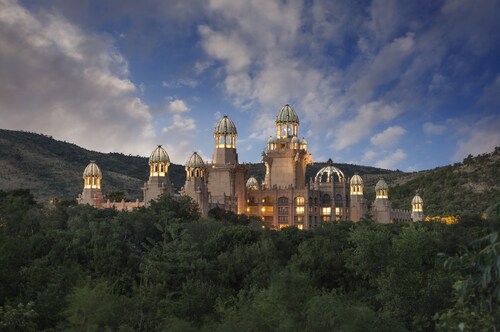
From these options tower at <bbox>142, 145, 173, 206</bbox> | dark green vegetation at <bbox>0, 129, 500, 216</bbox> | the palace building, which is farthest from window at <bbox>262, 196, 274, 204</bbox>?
dark green vegetation at <bbox>0, 129, 500, 216</bbox>

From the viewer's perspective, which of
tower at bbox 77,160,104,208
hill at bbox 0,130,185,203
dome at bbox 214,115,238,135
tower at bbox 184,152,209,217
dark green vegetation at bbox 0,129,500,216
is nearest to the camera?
tower at bbox 184,152,209,217

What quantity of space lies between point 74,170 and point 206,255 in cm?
9456

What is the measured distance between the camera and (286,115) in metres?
115

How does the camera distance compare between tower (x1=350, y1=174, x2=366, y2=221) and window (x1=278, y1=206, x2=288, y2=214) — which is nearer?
window (x1=278, y1=206, x2=288, y2=214)

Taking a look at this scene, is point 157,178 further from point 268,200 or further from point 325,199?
point 325,199

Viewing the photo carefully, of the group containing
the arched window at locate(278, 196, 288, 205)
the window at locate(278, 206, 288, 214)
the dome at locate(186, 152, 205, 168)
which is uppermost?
the dome at locate(186, 152, 205, 168)

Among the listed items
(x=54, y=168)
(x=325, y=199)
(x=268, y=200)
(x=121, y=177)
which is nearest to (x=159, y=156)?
(x=268, y=200)

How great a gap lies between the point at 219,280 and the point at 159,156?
4389cm

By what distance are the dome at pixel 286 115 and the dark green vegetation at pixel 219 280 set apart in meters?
47.3

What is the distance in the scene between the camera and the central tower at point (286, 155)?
113m

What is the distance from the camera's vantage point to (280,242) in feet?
212

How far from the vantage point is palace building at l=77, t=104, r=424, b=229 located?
317 ft

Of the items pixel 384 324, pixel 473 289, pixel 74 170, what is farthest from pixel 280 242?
pixel 74 170

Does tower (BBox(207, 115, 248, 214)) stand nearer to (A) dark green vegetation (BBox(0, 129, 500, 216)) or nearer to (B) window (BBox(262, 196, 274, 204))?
(B) window (BBox(262, 196, 274, 204))
